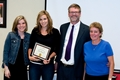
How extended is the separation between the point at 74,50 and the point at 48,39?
38cm

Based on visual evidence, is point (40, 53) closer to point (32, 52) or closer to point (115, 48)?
point (32, 52)

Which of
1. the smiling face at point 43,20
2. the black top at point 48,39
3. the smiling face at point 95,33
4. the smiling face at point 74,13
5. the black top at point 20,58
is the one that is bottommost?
the black top at point 20,58

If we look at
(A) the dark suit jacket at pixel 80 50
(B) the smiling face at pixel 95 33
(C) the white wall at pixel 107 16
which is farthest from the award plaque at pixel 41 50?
(C) the white wall at pixel 107 16

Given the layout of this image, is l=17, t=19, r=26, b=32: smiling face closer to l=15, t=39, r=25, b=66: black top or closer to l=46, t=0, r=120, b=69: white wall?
l=15, t=39, r=25, b=66: black top

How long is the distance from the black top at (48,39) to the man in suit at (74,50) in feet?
0.27

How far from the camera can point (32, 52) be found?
2.50 m

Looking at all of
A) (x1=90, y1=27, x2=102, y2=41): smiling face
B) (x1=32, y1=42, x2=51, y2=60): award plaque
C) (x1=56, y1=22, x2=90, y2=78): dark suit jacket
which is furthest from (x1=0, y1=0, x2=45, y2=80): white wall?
(x1=90, y1=27, x2=102, y2=41): smiling face

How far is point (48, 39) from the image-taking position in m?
Result: 2.42

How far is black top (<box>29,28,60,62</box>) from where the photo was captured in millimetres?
2426

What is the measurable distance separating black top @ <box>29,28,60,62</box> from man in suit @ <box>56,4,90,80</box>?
3.2 inches

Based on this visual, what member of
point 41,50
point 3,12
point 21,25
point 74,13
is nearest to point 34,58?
point 41,50

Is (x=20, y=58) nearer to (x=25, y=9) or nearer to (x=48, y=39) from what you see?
(x=48, y=39)

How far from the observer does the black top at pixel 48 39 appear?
243 centimetres

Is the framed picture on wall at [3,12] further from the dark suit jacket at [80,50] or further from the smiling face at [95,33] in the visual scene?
the smiling face at [95,33]
